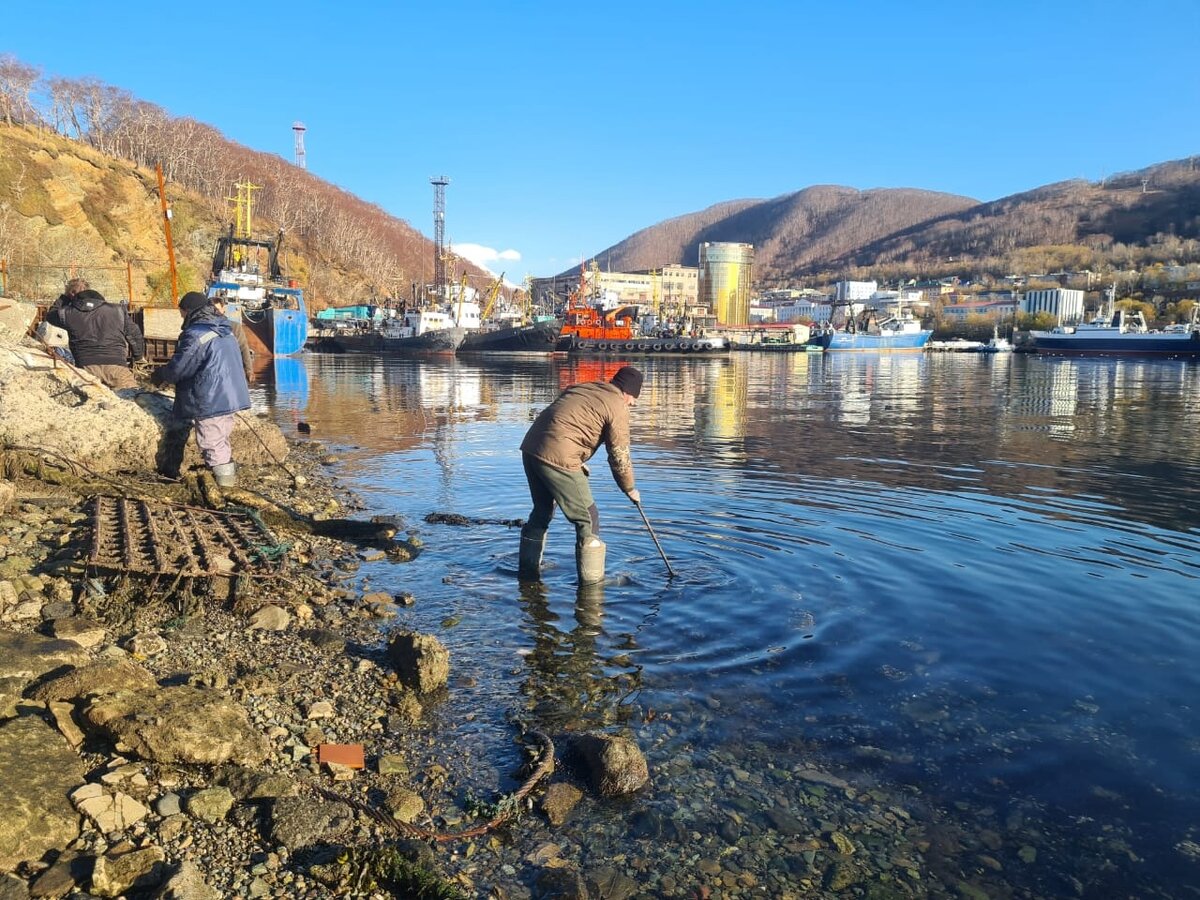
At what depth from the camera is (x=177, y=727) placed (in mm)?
3697

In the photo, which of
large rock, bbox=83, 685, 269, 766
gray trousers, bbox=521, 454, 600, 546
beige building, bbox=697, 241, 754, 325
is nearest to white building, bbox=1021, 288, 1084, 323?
beige building, bbox=697, 241, 754, 325

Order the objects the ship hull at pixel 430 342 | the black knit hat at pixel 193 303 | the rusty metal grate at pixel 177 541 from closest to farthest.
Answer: the rusty metal grate at pixel 177 541, the black knit hat at pixel 193 303, the ship hull at pixel 430 342

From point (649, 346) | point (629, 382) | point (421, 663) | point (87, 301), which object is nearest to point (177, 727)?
point (421, 663)

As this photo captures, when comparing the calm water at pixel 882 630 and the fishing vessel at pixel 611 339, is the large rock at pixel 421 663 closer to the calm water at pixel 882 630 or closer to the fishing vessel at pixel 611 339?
the calm water at pixel 882 630

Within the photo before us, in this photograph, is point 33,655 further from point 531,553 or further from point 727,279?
point 727,279

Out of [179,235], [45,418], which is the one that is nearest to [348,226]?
[179,235]

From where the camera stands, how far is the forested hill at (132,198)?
58188mm

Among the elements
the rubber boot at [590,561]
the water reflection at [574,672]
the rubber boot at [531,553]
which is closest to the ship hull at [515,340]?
the rubber boot at [531,553]

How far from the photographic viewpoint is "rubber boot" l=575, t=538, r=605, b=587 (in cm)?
710

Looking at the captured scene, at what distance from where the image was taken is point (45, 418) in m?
8.73

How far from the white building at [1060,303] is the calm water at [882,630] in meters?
150

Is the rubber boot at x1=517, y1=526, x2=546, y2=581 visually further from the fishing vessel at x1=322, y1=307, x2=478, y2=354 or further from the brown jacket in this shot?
the fishing vessel at x1=322, y1=307, x2=478, y2=354

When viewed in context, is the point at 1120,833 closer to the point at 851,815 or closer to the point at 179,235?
the point at 851,815

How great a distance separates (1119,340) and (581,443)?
97.4m
